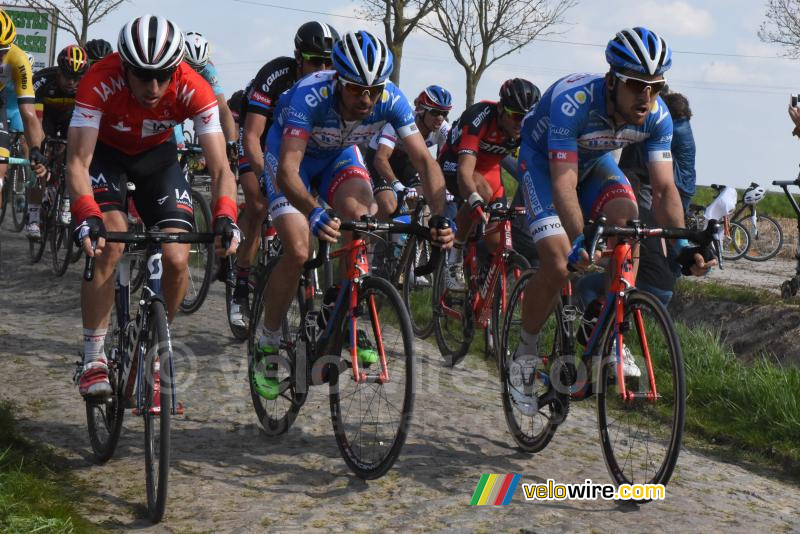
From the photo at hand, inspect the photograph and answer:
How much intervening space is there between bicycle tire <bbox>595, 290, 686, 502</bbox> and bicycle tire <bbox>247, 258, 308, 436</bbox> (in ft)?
5.70

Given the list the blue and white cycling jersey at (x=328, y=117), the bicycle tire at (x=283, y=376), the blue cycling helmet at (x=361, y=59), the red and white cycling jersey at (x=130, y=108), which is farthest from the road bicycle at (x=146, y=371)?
the blue cycling helmet at (x=361, y=59)

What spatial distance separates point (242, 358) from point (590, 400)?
2.68 metres

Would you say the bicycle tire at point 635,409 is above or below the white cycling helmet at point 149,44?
below

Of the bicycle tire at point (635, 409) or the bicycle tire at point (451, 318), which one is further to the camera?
the bicycle tire at point (451, 318)

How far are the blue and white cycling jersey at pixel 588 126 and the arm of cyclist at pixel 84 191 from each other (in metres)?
2.40

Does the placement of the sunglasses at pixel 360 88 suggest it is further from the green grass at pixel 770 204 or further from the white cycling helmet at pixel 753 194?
the green grass at pixel 770 204

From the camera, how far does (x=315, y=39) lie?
7574 millimetres

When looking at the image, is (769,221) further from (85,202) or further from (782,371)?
(85,202)

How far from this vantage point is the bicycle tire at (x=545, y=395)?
18.2 ft

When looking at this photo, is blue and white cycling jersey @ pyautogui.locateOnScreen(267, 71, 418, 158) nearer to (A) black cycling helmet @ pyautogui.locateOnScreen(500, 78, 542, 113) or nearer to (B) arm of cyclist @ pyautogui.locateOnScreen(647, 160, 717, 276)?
(B) arm of cyclist @ pyautogui.locateOnScreen(647, 160, 717, 276)

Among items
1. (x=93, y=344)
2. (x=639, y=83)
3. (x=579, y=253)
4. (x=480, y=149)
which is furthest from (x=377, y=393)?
(x=480, y=149)

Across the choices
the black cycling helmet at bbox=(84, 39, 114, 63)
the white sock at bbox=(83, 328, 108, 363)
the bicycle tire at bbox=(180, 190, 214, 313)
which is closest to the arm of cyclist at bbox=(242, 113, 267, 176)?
the bicycle tire at bbox=(180, 190, 214, 313)

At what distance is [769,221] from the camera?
1859cm

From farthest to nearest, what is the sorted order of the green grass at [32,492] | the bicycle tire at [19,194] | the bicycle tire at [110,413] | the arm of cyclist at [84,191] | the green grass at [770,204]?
1. the green grass at [770,204]
2. the bicycle tire at [19,194]
3. the bicycle tire at [110,413]
4. the arm of cyclist at [84,191]
5. the green grass at [32,492]
